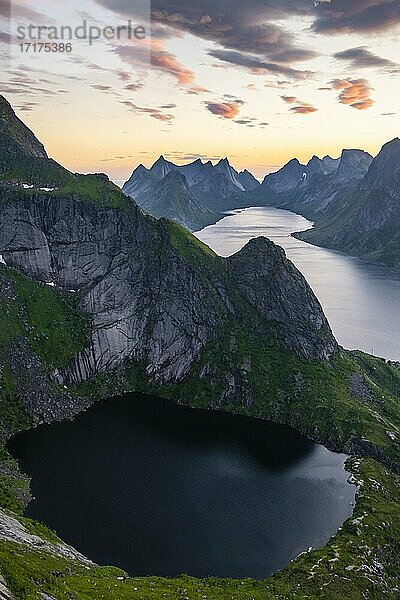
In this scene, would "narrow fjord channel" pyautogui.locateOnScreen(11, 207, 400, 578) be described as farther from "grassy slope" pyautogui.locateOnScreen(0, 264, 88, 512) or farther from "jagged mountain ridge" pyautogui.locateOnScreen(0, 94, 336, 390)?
"jagged mountain ridge" pyautogui.locateOnScreen(0, 94, 336, 390)

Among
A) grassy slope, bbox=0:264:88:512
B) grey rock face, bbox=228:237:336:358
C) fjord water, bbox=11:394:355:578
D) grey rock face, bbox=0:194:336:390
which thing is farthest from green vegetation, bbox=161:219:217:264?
fjord water, bbox=11:394:355:578

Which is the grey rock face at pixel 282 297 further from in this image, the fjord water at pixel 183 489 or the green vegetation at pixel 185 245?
the fjord water at pixel 183 489

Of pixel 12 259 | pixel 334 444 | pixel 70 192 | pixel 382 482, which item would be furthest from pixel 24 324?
pixel 382 482

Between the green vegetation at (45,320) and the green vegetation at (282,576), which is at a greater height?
the green vegetation at (45,320)

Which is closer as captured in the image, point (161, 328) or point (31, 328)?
point (31, 328)

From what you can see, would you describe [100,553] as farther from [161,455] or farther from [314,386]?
[314,386]

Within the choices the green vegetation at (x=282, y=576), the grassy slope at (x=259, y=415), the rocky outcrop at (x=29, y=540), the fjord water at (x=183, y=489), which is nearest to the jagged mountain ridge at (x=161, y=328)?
the grassy slope at (x=259, y=415)

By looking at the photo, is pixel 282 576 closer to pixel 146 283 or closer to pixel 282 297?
pixel 282 297

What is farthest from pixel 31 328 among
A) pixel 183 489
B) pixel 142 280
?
pixel 183 489
